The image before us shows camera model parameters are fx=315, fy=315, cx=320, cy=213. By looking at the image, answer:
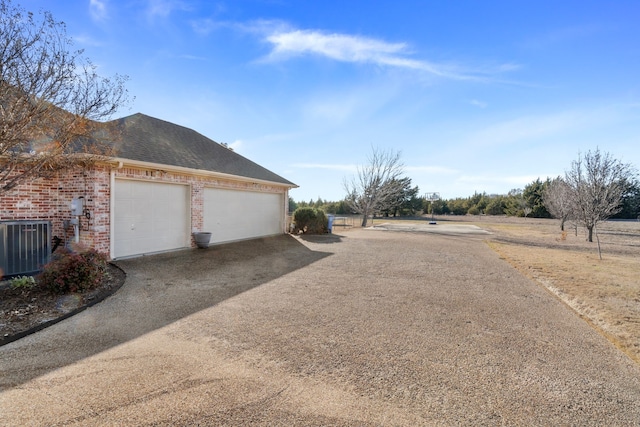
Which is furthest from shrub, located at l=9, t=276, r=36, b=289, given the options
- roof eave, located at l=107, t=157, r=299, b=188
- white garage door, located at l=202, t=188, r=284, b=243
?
white garage door, located at l=202, t=188, r=284, b=243

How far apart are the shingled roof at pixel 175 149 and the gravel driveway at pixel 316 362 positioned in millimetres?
4328

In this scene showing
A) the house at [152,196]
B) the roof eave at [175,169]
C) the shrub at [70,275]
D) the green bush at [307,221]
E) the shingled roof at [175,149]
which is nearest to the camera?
the shrub at [70,275]

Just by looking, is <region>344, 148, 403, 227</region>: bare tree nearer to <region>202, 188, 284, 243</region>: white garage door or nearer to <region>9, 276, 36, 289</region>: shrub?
<region>202, 188, 284, 243</region>: white garage door

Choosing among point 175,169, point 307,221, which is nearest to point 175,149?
point 175,169

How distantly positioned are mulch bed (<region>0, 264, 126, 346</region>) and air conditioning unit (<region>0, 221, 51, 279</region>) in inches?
23.2

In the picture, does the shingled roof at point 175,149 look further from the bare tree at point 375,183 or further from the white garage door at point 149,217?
the bare tree at point 375,183

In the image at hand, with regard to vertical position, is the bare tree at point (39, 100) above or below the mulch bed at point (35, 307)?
above

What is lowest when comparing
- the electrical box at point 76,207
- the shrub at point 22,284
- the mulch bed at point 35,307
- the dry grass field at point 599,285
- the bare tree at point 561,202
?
the dry grass field at point 599,285

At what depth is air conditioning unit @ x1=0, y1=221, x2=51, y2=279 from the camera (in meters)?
6.04

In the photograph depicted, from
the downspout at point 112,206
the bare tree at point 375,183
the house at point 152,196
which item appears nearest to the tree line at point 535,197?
the bare tree at point 375,183

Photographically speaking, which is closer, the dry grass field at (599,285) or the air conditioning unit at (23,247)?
the dry grass field at (599,285)

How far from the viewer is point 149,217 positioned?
363 inches

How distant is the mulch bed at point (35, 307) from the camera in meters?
4.05

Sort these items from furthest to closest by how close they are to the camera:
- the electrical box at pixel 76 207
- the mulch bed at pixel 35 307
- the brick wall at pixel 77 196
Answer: the brick wall at pixel 77 196
the electrical box at pixel 76 207
the mulch bed at pixel 35 307
